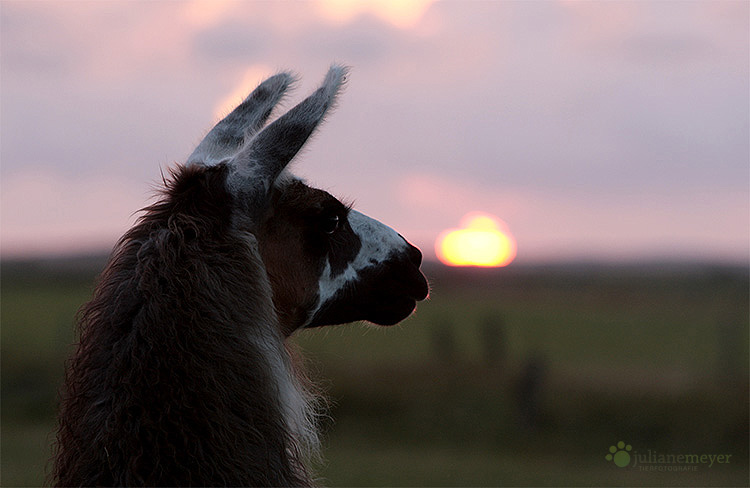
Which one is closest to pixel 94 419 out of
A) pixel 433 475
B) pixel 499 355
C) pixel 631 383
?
pixel 433 475

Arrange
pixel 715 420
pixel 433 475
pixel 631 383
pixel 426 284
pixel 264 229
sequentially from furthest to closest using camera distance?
pixel 631 383
pixel 715 420
pixel 433 475
pixel 426 284
pixel 264 229

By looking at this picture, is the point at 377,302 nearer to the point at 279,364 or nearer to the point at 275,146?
the point at 279,364

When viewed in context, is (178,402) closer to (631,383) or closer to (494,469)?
(494,469)

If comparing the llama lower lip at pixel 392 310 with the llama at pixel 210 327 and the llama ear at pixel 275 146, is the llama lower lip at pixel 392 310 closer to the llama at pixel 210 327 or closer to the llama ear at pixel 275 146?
the llama at pixel 210 327

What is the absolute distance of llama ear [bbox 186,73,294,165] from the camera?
9.46 ft

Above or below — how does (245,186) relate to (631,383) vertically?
above

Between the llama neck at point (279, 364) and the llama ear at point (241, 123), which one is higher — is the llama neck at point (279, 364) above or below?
below

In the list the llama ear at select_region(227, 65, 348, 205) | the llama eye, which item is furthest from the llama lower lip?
the llama ear at select_region(227, 65, 348, 205)

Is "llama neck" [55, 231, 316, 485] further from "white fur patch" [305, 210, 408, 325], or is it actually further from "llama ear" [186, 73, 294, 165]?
"llama ear" [186, 73, 294, 165]

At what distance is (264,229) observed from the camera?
104 inches

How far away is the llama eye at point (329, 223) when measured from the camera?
2.84 meters

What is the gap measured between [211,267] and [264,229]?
0.31 m

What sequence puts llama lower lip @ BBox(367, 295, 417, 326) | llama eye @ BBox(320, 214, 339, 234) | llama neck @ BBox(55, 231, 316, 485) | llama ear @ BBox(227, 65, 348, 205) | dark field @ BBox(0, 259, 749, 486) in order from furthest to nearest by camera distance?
dark field @ BBox(0, 259, 749, 486) → llama lower lip @ BBox(367, 295, 417, 326) → llama eye @ BBox(320, 214, 339, 234) → llama ear @ BBox(227, 65, 348, 205) → llama neck @ BBox(55, 231, 316, 485)

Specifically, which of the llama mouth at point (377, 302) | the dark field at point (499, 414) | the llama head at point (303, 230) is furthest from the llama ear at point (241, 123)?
the dark field at point (499, 414)
